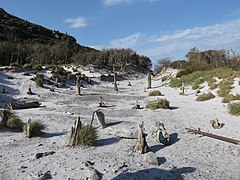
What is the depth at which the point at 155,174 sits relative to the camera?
624 cm

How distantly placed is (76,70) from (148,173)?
39674mm

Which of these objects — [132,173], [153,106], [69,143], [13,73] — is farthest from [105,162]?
[13,73]

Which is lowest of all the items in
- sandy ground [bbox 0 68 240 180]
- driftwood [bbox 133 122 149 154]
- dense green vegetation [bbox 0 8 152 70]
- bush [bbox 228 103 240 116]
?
sandy ground [bbox 0 68 240 180]

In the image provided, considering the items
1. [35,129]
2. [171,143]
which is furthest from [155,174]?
[35,129]

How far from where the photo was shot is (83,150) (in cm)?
773

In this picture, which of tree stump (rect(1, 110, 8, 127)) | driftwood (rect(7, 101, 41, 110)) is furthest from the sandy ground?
driftwood (rect(7, 101, 41, 110))

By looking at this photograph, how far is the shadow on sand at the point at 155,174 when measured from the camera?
6044mm

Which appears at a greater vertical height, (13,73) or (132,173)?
(13,73)

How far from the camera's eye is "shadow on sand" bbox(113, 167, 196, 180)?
6044 mm

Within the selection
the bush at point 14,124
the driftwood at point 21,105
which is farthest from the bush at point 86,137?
the driftwood at point 21,105

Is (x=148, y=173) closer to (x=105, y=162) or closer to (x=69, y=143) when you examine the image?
(x=105, y=162)

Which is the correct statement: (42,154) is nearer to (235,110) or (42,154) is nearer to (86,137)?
(86,137)

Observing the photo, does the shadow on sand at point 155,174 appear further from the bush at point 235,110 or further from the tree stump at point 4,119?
the bush at point 235,110

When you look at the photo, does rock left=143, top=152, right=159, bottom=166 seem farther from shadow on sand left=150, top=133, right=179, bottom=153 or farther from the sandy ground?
shadow on sand left=150, top=133, right=179, bottom=153
